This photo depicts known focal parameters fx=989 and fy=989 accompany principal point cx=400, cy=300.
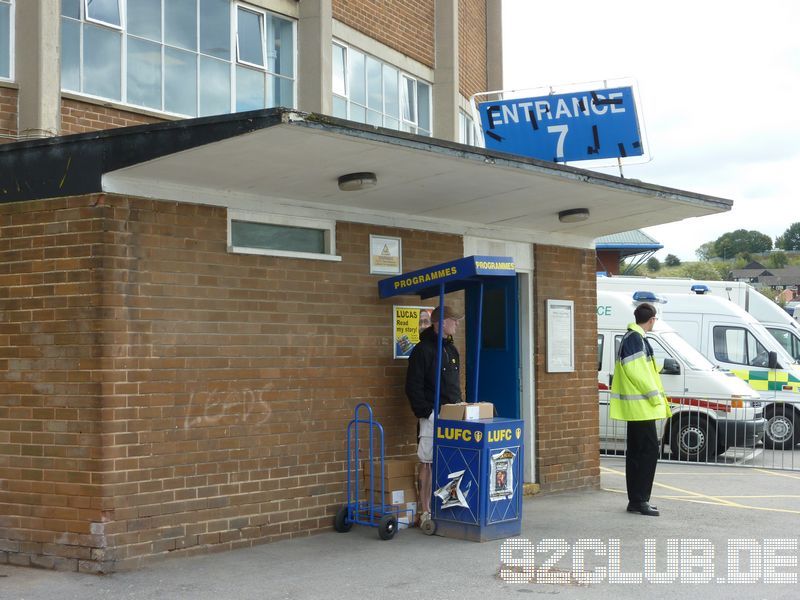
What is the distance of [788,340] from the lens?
20109mm

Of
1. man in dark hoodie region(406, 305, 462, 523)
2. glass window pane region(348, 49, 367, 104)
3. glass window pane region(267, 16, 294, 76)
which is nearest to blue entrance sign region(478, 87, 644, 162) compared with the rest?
man in dark hoodie region(406, 305, 462, 523)

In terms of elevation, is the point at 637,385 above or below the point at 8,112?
below

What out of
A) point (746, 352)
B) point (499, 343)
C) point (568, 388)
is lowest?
point (568, 388)

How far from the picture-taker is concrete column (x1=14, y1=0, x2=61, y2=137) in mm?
11734

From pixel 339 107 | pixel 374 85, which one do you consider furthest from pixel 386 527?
pixel 374 85

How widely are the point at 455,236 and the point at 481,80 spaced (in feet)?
40.7

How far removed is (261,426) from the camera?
8.21 m

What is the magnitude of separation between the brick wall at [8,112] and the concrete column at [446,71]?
30.6ft

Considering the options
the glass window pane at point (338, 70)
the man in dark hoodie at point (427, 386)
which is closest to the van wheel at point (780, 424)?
the glass window pane at point (338, 70)

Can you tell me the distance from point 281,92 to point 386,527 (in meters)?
9.37

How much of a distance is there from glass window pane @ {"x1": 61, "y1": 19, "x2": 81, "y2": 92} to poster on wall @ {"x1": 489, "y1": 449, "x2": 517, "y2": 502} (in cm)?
754

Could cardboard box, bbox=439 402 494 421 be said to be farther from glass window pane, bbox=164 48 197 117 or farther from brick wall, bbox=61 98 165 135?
glass window pane, bbox=164 48 197 117

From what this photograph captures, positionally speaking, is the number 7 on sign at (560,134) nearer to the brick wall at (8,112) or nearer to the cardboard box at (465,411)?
the cardboard box at (465,411)

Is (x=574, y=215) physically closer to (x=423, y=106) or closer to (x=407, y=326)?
(x=407, y=326)
